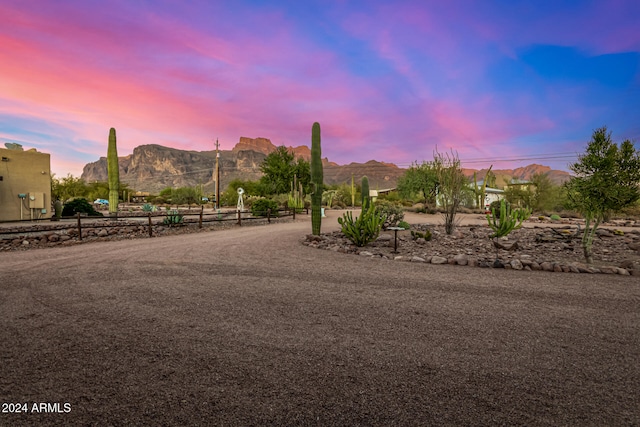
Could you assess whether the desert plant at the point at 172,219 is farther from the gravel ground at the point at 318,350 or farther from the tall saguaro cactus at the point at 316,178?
the gravel ground at the point at 318,350

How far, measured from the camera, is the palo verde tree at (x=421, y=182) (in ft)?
114

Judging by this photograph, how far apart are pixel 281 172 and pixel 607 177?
38998 mm

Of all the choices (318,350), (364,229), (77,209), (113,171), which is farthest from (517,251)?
(77,209)

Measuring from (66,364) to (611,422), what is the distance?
14.5 feet

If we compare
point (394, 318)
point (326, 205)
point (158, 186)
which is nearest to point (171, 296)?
point (394, 318)

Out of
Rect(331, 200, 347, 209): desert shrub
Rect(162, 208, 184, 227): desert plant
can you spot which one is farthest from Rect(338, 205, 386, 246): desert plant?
Rect(331, 200, 347, 209): desert shrub

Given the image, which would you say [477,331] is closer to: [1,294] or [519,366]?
[519,366]

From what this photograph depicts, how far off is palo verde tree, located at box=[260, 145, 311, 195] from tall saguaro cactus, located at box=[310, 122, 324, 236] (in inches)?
1153

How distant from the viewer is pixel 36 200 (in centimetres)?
1795

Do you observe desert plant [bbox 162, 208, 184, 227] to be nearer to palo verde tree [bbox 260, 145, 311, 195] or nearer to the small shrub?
the small shrub

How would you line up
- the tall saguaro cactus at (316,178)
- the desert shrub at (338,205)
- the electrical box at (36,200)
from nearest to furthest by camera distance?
the tall saguaro cactus at (316,178), the electrical box at (36,200), the desert shrub at (338,205)

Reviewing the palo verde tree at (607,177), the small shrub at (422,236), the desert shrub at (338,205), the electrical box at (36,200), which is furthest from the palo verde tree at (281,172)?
the palo verde tree at (607,177)

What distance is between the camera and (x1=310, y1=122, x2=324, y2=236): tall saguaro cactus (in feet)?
40.4

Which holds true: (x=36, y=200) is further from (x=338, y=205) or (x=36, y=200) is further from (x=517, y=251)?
(x=338, y=205)
